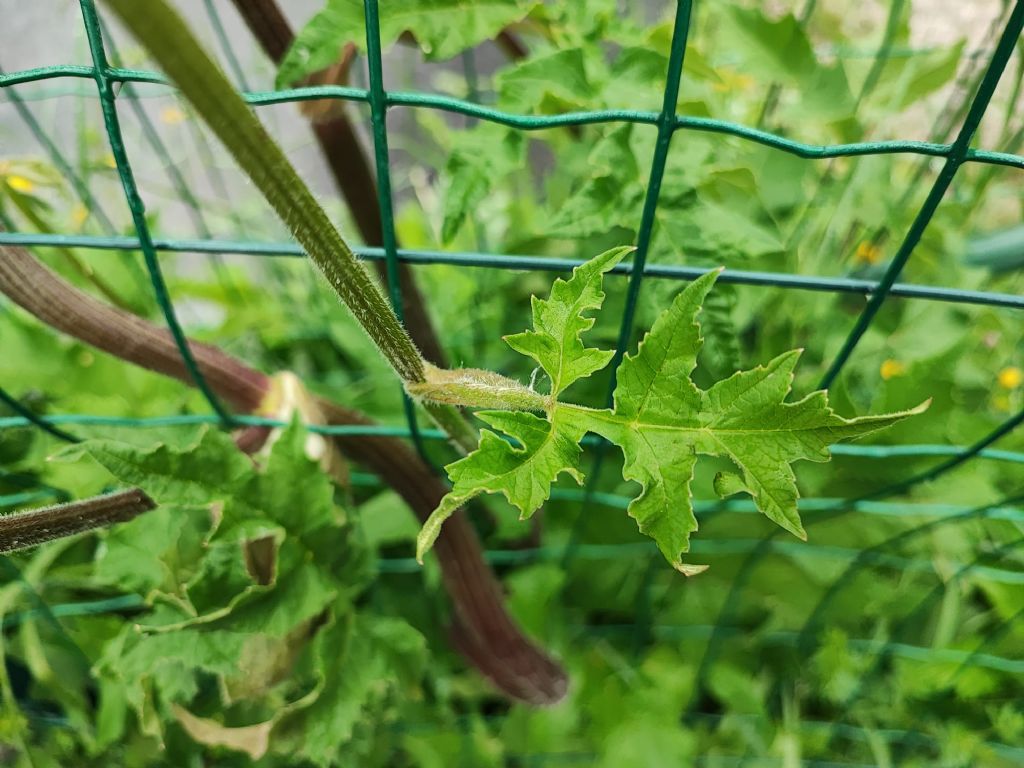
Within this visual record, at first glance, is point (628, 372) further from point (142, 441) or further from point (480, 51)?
point (480, 51)

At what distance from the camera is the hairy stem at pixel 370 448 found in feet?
1.96

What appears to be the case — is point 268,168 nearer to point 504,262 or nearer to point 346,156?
point 504,262

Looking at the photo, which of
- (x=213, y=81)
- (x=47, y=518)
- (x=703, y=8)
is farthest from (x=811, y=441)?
(x=703, y=8)

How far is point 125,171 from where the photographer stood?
0.52m

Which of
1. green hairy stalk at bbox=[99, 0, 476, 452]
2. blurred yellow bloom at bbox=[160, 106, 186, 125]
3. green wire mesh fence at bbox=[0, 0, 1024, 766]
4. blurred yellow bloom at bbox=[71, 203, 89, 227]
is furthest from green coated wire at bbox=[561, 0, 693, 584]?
blurred yellow bloom at bbox=[160, 106, 186, 125]

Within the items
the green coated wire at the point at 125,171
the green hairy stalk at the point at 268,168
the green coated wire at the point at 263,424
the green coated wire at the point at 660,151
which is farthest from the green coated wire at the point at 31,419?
the green coated wire at the point at 660,151

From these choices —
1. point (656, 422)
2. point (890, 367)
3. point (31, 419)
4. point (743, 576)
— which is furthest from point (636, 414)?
point (890, 367)

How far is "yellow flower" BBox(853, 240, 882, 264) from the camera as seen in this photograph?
42.1 inches

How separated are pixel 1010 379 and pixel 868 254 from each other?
0.35 metres

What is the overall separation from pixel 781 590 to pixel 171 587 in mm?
757

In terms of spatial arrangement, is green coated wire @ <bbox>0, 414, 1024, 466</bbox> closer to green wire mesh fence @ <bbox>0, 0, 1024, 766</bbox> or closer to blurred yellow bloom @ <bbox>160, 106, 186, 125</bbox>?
green wire mesh fence @ <bbox>0, 0, 1024, 766</bbox>

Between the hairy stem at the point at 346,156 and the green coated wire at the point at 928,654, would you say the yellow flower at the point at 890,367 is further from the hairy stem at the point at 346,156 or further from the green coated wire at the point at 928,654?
the hairy stem at the point at 346,156

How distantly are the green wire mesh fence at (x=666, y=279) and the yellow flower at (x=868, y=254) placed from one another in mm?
226

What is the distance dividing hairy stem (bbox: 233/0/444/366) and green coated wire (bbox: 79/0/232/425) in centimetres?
13
